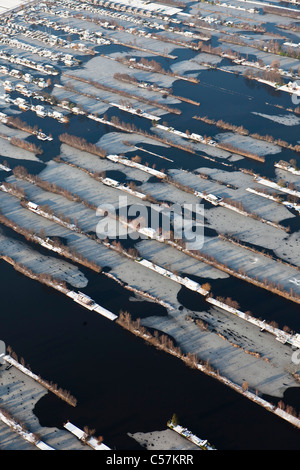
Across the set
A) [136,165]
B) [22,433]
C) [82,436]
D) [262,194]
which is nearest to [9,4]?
[136,165]

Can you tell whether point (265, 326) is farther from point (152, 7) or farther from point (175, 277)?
point (152, 7)

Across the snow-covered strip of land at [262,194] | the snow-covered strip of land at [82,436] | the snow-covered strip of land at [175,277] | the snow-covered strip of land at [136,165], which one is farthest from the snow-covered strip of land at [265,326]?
the snow-covered strip of land at [136,165]

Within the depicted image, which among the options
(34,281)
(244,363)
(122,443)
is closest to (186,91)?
(34,281)

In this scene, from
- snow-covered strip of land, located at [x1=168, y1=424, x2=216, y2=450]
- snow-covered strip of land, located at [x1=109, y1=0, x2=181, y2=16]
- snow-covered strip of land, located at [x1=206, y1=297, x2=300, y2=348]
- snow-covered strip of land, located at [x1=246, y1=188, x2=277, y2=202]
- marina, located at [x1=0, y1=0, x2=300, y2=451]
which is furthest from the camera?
snow-covered strip of land, located at [x1=109, y1=0, x2=181, y2=16]

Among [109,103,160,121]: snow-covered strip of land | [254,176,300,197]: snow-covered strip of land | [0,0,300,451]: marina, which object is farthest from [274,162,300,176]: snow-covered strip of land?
[109,103,160,121]: snow-covered strip of land

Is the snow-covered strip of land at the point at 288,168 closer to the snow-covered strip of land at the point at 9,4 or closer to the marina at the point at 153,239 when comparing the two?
the marina at the point at 153,239

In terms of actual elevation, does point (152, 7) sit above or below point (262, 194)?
above

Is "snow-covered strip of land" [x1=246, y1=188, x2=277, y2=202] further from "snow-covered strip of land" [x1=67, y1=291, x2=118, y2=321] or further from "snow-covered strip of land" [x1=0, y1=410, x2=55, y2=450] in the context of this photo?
"snow-covered strip of land" [x1=0, y1=410, x2=55, y2=450]
